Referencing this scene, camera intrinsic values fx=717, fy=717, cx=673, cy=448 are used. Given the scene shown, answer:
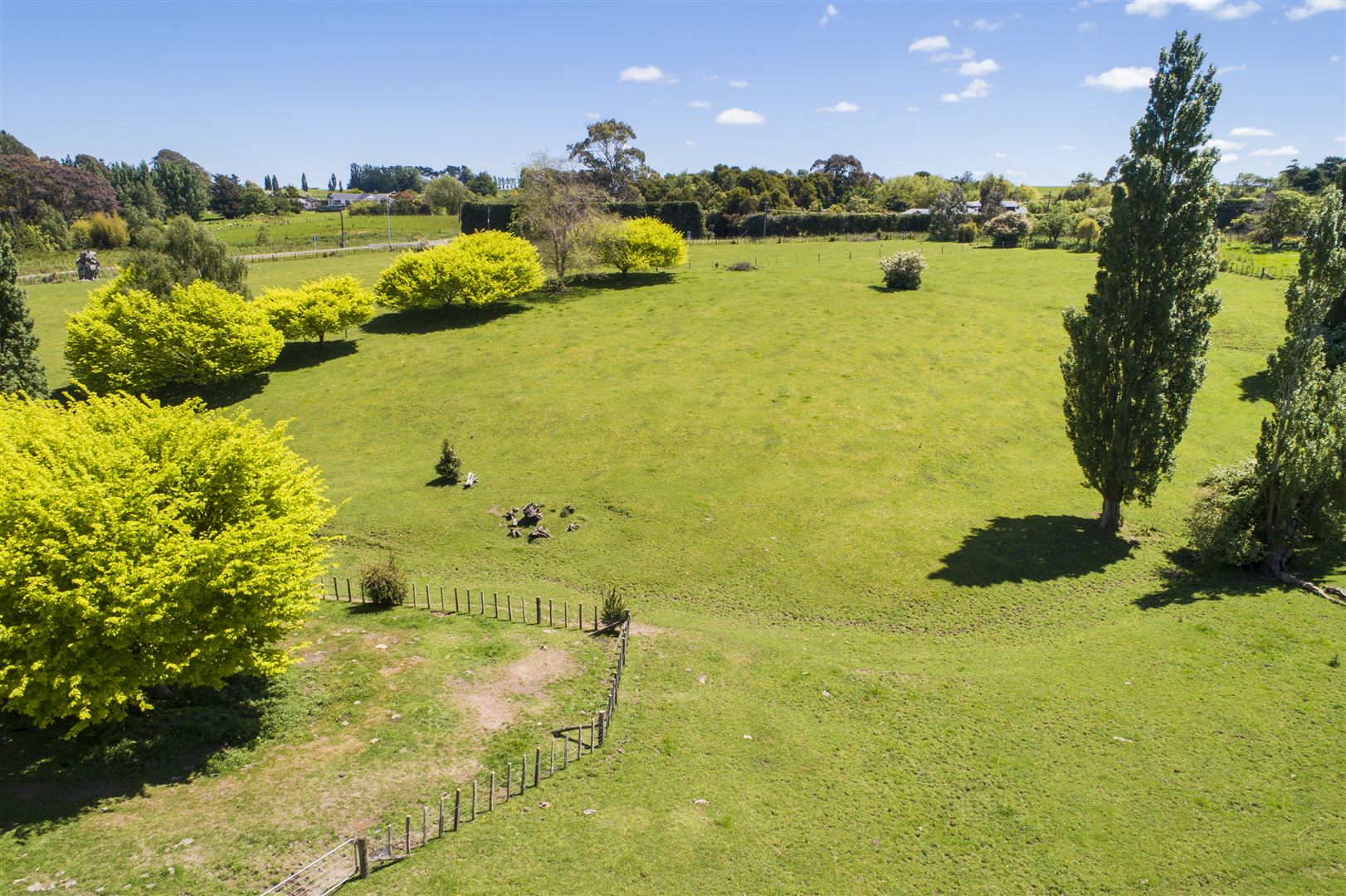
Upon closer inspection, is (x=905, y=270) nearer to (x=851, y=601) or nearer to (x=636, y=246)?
(x=636, y=246)

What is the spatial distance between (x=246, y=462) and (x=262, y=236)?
10498 cm

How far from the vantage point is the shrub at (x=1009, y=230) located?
298 ft

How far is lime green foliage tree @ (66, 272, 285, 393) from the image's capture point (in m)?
44.9

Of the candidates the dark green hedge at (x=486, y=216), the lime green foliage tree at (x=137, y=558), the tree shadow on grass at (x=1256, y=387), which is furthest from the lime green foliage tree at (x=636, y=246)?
the lime green foliage tree at (x=137, y=558)

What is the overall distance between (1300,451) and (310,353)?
58965 mm

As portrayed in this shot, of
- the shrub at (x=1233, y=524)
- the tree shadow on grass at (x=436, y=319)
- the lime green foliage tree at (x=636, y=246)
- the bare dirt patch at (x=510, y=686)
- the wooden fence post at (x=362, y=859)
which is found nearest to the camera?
the wooden fence post at (x=362, y=859)

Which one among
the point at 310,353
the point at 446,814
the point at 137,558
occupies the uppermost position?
the point at 310,353

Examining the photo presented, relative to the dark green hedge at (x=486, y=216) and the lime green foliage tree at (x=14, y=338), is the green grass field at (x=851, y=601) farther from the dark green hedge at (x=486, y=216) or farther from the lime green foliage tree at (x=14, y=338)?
the dark green hedge at (x=486, y=216)

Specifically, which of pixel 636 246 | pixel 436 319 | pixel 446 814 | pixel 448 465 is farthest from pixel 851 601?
pixel 636 246

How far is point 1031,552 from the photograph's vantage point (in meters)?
29.6

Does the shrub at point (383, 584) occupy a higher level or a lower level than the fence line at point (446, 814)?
higher

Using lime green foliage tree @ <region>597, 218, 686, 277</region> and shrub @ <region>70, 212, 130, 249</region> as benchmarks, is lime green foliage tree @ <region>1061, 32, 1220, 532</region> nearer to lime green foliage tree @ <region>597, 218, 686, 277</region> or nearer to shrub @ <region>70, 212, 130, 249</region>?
lime green foliage tree @ <region>597, 218, 686, 277</region>

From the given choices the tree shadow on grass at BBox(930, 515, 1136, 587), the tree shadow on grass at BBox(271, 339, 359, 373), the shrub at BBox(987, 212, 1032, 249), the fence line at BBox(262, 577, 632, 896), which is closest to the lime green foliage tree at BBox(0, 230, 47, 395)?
the tree shadow on grass at BBox(271, 339, 359, 373)

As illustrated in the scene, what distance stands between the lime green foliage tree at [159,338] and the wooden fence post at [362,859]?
138ft
